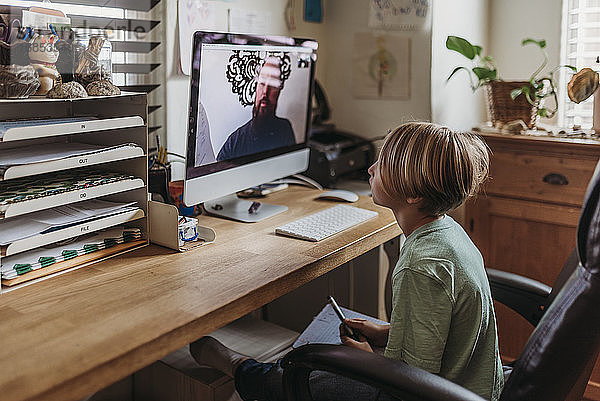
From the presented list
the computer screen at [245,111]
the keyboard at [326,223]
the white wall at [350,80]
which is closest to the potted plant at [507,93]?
the white wall at [350,80]

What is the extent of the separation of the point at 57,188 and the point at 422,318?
2.68ft

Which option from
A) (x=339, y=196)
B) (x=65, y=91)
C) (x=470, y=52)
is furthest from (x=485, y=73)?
(x=65, y=91)

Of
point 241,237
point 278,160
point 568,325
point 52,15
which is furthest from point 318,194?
point 568,325

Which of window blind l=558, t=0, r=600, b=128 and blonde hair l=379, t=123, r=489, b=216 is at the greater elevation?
window blind l=558, t=0, r=600, b=128

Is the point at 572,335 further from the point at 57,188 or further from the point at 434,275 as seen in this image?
the point at 57,188

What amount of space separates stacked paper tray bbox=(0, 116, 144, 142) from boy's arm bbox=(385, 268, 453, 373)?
28.3 inches

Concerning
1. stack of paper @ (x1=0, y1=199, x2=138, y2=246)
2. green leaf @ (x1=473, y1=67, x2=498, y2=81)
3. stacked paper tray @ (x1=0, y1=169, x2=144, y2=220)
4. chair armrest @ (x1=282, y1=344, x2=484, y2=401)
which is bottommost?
chair armrest @ (x1=282, y1=344, x2=484, y2=401)

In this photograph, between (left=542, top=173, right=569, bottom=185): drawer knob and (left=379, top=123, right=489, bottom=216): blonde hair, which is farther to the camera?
(left=542, top=173, right=569, bottom=185): drawer knob

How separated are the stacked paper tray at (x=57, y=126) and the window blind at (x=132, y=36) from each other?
292 millimetres

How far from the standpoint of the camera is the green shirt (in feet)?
4.14

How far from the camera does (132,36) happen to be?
183cm

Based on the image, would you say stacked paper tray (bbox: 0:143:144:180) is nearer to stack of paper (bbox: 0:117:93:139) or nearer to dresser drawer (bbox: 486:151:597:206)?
stack of paper (bbox: 0:117:93:139)

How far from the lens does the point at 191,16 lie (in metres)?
1.99

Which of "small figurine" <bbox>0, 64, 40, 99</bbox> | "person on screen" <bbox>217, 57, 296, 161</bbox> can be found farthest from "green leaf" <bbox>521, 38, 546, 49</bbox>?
"small figurine" <bbox>0, 64, 40, 99</bbox>
